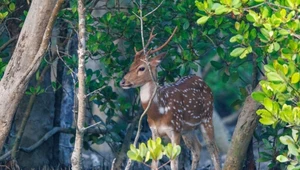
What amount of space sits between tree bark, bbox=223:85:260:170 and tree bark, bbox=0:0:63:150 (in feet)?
6.93

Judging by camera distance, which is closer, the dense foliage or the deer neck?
the dense foliage

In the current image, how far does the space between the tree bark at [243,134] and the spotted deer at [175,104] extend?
783 millimetres

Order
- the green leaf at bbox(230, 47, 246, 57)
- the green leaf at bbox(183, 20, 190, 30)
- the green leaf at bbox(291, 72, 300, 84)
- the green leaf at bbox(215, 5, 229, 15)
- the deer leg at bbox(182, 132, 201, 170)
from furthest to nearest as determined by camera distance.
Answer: the deer leg at bbox(182, 132, 201, 170) < the green leaf at bbox(183, 20, 190, 30) < the green leaf at bbox(230, 47, 246, 57) < the green leaf at bbox(215, 5, 229, 15) < the green leaf at bbox(291, 72, 300, 84)

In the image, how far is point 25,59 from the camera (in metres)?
8.45

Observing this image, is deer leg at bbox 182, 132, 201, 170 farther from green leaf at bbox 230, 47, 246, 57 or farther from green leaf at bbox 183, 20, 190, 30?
green leaf at bbox 230, 47, 246, 57

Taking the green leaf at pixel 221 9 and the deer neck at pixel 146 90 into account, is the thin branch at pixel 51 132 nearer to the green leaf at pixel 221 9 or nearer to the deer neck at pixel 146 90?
the deer neck at pixel 146 90

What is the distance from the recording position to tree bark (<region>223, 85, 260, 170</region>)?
9.08 meters

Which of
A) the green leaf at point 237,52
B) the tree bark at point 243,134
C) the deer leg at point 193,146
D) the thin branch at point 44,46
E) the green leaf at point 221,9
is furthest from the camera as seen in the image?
the deer leg at point 193,146

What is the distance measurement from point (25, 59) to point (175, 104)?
219cm

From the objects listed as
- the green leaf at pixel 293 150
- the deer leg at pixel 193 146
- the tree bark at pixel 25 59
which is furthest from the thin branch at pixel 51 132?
the green leaf at pixel 293 150

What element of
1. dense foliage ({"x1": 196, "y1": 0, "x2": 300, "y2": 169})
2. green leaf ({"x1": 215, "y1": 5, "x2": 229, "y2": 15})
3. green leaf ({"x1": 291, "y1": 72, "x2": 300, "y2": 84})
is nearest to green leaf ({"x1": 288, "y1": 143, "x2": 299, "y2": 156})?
dense foliage ({"x1": 196, "y1": 0, "x2": 300, "y2": 169})

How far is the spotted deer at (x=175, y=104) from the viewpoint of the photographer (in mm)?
9773

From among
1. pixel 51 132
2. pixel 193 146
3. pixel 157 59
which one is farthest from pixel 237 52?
pixel 51 132

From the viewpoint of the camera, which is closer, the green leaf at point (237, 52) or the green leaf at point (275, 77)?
the green leaf at point (275, 77)
